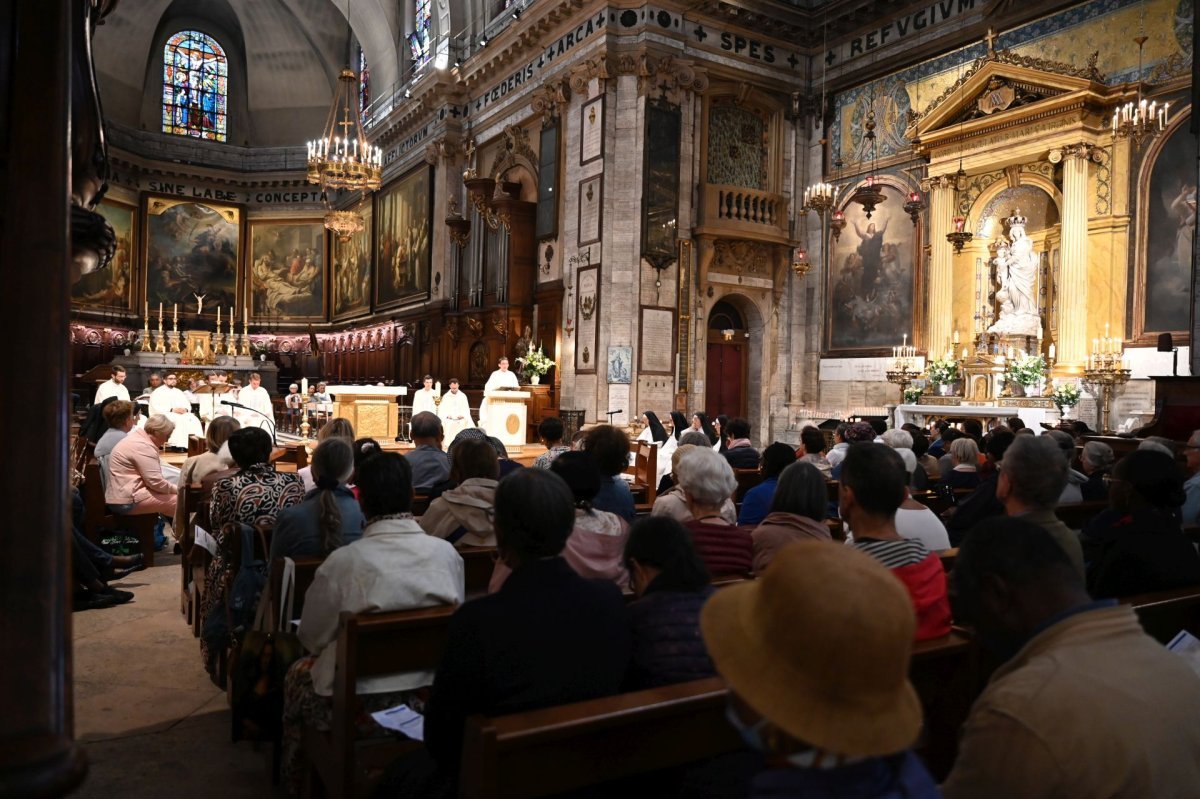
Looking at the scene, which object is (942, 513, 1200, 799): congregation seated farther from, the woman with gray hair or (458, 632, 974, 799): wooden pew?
the woman with gray hair

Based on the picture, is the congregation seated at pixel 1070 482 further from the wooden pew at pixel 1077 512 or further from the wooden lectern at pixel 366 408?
the wooden lectern at pixel 366 408

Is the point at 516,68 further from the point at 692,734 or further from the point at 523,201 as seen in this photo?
A: the point at 692,734

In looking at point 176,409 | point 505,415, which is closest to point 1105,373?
point 505,415

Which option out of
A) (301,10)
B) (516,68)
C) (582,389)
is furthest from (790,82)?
(301,10)

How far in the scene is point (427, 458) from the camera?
5969 mm

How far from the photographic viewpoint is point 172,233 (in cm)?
2898

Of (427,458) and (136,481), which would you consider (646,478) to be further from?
(136,481)

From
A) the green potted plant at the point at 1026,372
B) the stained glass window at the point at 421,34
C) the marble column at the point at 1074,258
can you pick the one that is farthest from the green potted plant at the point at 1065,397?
the stained glass window at the point at 421,34

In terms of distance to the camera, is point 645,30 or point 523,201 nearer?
point 645,30

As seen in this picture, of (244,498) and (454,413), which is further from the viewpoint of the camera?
(454,413)

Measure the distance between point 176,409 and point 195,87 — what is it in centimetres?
2020

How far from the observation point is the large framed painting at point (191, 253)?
94.0 ft

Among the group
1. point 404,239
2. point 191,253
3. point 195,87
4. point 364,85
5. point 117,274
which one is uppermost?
point 195,87

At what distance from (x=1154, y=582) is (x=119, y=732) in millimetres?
4354
